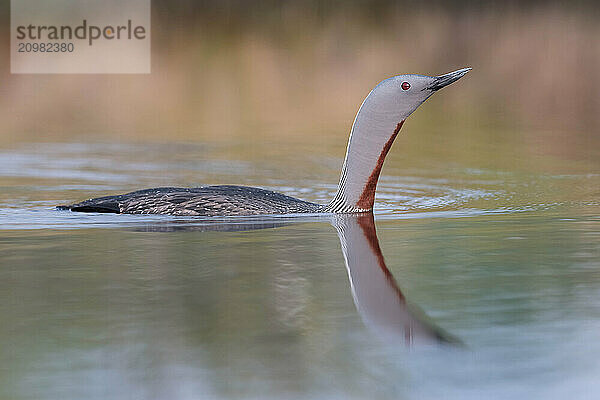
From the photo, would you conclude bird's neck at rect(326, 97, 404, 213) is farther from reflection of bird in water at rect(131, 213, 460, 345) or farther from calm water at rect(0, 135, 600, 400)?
calm water at rect(0, 135, 600, 400)

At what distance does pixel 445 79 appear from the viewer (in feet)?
18.5

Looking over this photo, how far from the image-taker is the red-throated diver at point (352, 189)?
5789 millimetres

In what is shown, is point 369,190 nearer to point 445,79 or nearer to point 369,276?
point 445,79

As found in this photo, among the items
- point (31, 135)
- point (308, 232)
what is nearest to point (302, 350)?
point (308, 232)

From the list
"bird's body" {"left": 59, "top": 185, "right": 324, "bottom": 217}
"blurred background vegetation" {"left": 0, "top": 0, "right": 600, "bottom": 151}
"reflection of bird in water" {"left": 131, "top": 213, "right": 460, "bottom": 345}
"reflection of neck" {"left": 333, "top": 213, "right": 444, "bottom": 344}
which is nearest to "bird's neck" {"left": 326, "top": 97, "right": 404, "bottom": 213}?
"reflection of bird in water" {"left": 131, "top": 213, "right": 460, "bottom": 345}

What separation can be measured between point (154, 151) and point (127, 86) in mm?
4903

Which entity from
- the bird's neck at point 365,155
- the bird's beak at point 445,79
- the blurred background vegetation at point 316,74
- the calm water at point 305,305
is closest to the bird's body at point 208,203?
the calm water at point 305,305

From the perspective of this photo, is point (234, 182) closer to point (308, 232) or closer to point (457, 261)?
point (308, 232)

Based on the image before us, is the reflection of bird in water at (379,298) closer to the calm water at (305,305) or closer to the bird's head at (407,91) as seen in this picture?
the calm water at (305,305)

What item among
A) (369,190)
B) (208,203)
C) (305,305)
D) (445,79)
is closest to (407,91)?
(445,79)

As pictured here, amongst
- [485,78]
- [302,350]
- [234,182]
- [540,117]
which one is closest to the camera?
[302,350]

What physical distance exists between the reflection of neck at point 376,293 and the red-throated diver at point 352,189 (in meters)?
0.68

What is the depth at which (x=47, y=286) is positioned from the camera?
12.3ft

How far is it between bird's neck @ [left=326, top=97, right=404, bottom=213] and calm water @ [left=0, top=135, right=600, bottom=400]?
0.24m
